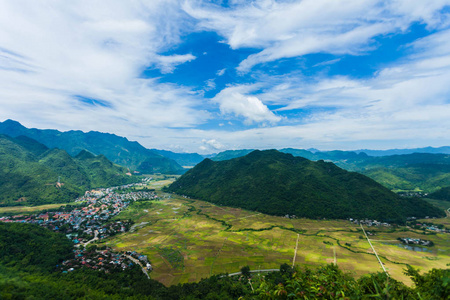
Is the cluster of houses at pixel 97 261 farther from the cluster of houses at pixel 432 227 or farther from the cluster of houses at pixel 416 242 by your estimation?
the cluster of houses at pixel 432 227

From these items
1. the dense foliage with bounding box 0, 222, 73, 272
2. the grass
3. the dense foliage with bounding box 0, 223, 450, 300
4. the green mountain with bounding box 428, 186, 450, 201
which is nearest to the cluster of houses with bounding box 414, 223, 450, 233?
the dense foliage with bounding box 0, 223, 450, 300

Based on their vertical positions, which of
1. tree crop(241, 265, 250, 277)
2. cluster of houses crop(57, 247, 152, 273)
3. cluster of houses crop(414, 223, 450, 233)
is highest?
cluster of houses crop(57, 247, 152, 273)

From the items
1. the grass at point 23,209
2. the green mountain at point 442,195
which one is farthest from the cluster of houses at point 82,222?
the green mountain at point 442,195

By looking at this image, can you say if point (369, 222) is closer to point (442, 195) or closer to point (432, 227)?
point (432, 227)

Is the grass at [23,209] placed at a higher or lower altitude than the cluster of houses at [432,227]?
higher

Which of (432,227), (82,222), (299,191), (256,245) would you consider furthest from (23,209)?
(432,227)

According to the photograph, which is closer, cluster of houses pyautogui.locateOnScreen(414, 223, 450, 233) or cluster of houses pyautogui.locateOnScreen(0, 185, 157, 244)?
cluster of houses pyautogui.locateOnScreen(0, 185, 157, 244)

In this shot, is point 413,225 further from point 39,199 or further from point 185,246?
point 39,199

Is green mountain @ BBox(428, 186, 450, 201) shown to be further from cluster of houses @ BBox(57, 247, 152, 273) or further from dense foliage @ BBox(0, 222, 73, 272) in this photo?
dense foliage @ BBox(0, 222, 73, 272)
